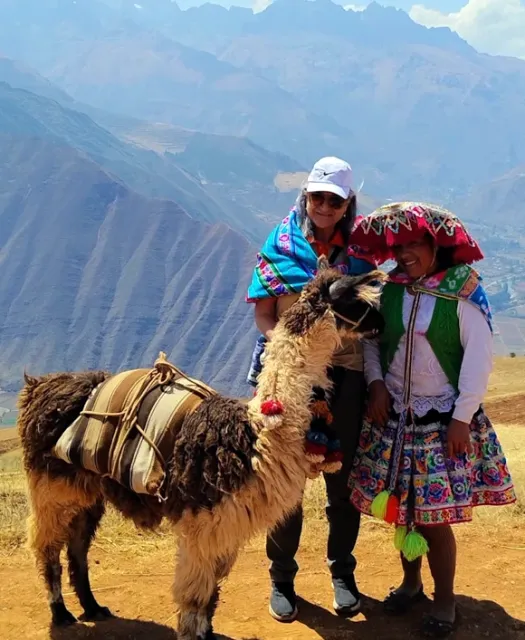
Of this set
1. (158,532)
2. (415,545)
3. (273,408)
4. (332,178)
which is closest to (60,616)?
(158,532)

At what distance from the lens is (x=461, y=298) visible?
11.0 ft

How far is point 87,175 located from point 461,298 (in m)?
151

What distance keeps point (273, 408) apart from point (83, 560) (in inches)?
67.0

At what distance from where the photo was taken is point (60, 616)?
393 cm

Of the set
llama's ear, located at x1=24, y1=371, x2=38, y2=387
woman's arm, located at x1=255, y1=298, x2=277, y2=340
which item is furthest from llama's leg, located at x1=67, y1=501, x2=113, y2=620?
woman's arm, located at x1=255, y1=298, x2=277, y2=340

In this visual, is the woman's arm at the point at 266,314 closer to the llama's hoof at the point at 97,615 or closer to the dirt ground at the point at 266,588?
the dirt ground at the point at 266,588

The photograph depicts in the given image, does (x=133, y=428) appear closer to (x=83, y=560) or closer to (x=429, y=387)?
(x=83, y=560)

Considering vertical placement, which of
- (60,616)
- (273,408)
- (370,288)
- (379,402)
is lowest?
(60,616)

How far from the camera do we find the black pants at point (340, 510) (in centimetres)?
368

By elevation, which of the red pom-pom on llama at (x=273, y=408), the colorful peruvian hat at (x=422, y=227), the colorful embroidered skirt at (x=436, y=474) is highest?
the colorful peruvian hat at (x=422, y=227)

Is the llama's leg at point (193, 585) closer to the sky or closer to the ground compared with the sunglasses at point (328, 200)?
closer to the ground

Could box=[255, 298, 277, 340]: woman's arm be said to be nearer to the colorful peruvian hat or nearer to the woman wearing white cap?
the woman wearing white cap

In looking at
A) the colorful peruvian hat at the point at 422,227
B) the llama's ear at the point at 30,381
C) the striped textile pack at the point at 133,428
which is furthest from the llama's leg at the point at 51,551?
the colorful peruvian hat at the point at 422,227

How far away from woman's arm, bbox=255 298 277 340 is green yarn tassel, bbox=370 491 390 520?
0.98 m
